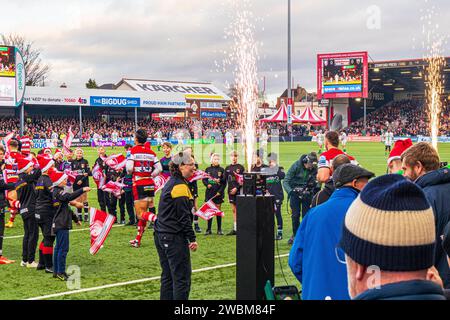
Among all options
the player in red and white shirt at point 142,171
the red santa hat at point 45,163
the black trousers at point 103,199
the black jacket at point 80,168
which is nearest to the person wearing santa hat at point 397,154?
the red santa hat at point 45,163

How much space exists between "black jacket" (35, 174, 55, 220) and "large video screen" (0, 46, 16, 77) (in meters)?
40.8

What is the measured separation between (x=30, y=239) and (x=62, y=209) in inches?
52.2

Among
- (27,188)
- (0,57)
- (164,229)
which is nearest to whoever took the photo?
(164,229)

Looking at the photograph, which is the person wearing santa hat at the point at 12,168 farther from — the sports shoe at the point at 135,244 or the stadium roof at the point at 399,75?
the stadium roof at the point at 399,75

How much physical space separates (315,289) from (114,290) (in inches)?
188

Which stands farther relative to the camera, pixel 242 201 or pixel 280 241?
pixel 280 241

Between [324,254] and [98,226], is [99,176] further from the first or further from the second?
[324,254]

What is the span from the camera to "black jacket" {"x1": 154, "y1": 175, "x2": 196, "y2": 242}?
6.13 meters

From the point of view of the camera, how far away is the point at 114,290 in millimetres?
7895

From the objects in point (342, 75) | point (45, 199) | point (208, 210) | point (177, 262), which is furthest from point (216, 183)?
point (342, 75)

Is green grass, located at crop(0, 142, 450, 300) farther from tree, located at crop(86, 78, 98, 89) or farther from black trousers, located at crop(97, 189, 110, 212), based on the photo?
tree, located at crop(86, 78, 98, 89)
